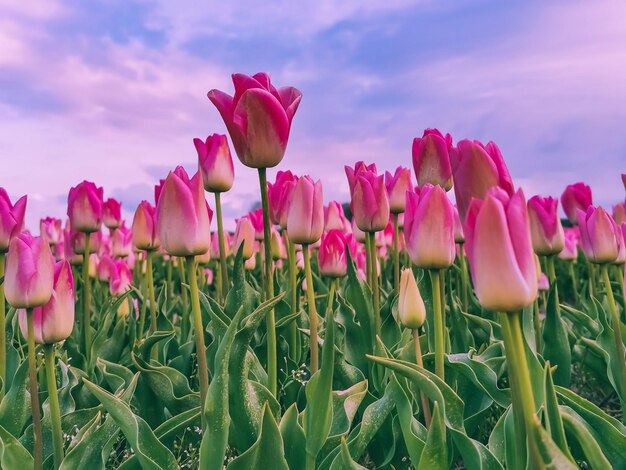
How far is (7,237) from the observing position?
97.2 inches

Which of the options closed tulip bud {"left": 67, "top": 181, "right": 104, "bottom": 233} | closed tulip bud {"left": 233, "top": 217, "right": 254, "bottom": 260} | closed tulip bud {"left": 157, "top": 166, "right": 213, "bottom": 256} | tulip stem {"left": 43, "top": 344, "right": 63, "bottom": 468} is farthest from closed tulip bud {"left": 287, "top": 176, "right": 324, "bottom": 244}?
closed tulip bud {"left": 67, "top": 181, "right": 104, "bottom": 233}

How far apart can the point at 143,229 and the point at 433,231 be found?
2078 millimetres

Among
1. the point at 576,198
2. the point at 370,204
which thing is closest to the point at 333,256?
the point at 370,204

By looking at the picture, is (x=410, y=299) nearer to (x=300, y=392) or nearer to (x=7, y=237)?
(x=300, y=392)

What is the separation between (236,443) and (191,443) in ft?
2.28

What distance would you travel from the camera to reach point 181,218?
1.77 m

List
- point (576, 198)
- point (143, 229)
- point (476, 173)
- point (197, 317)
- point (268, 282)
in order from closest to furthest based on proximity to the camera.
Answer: point (476, 173) < point (197, 317) < point (268, 282) < point (143, 229) < point (576, 198)

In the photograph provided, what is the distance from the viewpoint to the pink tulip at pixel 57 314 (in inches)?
72.9

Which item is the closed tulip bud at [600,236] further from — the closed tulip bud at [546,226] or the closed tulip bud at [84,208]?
the closed tulip bud at [84,208]

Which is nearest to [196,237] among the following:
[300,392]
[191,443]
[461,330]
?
[300,392]

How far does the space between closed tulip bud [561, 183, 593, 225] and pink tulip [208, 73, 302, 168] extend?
2500mm

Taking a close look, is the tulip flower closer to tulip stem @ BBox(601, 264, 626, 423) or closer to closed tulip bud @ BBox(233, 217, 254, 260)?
tulip stem @ BBox(601, 264, 626, 423)

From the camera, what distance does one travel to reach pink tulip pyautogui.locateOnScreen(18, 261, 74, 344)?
1.85m

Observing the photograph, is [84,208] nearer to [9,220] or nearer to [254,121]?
[9,220]
